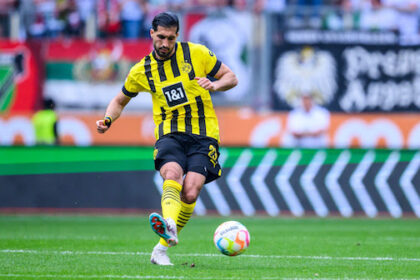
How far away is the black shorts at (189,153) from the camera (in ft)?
25.3

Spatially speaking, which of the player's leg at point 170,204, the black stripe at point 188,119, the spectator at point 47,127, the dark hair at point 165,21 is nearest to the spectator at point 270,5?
the spectator at point 47,127

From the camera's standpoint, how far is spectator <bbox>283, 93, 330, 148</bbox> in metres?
16.5

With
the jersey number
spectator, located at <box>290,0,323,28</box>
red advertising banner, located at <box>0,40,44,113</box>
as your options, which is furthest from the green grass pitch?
spectator, located at <box>290,0,323,28</box>

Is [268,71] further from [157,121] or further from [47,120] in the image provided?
[157,121]

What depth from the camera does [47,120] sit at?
58.7ft

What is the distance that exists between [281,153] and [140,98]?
4.66 m

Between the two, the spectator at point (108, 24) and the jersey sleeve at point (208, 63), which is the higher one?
the jersey sleeve at point (208, 63)

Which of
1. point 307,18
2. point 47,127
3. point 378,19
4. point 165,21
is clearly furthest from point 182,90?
point 378,19

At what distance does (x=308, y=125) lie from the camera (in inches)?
656

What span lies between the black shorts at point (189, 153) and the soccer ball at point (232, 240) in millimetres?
665

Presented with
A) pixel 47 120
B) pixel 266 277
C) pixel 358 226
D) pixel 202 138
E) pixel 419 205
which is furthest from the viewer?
pixel 47 120

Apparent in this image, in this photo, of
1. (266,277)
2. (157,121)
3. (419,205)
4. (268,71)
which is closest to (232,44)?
(268,71)

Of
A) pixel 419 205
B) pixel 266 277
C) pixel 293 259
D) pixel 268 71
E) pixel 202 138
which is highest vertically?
pixel 202 138

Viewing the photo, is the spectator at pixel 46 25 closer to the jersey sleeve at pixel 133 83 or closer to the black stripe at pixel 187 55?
the jersey sleeve at pixel 133 83
